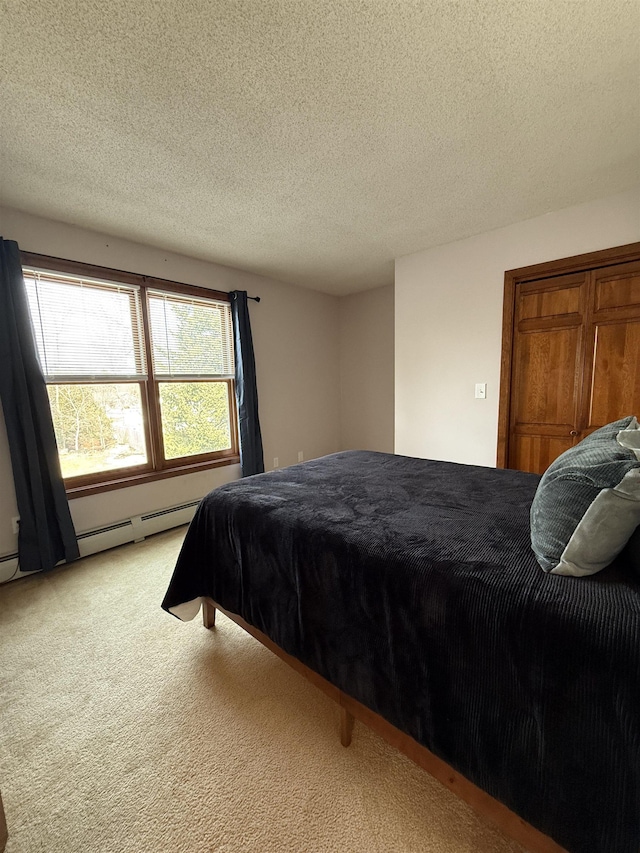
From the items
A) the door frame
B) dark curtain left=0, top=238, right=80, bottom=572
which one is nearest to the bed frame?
dark curtain left=0, top=238, right=80, bottom=572

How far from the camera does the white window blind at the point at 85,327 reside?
2.51 meters

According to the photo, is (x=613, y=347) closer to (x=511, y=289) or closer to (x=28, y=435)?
(x=511, y=289)

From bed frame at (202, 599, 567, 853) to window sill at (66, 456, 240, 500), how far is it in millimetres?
2085

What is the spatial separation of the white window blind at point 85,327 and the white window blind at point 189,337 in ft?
0.50

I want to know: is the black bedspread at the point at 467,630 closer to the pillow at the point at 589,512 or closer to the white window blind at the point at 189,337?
the pillow at the point at 589,512

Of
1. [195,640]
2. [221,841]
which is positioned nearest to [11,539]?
[195,640]

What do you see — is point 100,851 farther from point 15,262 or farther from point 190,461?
point 15,262

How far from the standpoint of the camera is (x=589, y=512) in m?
0.86

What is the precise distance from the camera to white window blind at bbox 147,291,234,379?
10.3 ft

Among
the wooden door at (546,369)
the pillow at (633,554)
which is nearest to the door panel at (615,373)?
the wooden door at (546,369)

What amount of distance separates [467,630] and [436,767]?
1.66ft

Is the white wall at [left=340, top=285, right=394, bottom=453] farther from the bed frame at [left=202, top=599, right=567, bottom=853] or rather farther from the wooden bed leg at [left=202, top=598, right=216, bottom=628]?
the bed frame at [left=202, top=599, right=567, bottom=853]

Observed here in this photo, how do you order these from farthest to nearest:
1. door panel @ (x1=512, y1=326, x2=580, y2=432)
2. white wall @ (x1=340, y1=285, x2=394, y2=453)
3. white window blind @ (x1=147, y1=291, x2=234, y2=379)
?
white wall @ (x1=340, y1=285, x2=394, y2=453)
white window blind @ (x1=147, y1=291, x2=234, y2=379)
door panel @ (x1=512, y1=326, x2=580, y2=432)

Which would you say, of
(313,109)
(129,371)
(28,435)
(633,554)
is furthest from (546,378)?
(28,435)
